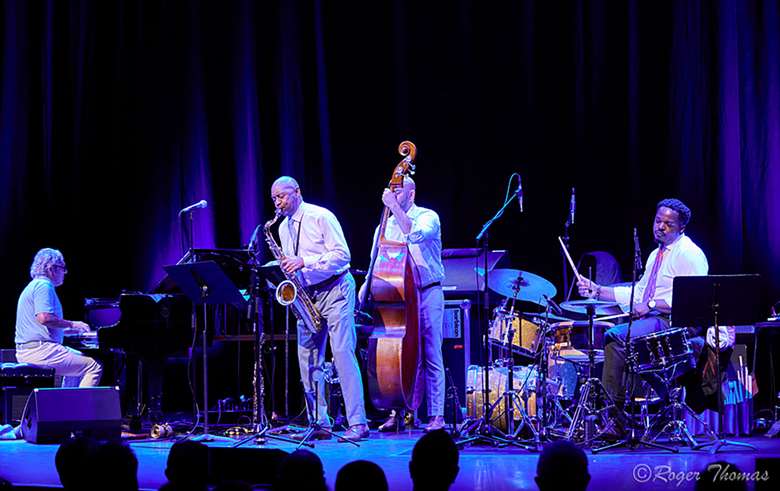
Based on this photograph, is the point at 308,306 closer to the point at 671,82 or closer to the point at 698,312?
the point at 698,312

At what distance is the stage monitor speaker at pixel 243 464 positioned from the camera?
242 inches

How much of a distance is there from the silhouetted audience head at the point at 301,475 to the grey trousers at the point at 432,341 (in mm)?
4197

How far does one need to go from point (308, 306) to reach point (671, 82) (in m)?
4.04

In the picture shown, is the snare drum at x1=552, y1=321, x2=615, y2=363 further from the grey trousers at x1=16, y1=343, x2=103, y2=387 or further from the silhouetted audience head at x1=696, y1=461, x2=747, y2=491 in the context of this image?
the silhouetted audience head at x1=696, y1=461, x2=747, y2=491

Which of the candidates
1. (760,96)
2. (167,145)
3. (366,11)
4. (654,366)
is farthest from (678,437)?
(167,145)

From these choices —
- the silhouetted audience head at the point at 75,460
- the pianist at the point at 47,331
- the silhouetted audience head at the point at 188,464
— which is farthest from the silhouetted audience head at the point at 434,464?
the pianist at the point at 47,331

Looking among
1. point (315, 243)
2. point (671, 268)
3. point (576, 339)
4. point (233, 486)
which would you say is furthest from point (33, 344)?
point (233, 486)

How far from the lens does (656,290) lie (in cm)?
705

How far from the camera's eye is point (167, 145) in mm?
10555

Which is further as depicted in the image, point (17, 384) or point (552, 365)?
point (17, 384)

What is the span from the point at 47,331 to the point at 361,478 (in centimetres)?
604

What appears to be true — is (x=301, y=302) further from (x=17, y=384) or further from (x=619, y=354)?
(x=17, y=384)

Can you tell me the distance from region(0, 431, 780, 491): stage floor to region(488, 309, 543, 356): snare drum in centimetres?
116

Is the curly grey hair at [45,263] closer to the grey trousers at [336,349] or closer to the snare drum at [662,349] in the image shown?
the grey trousers at [336,349]
